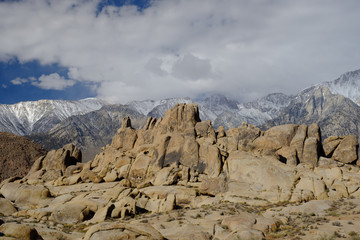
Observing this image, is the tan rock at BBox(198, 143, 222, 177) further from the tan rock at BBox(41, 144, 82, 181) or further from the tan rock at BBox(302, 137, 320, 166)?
the tan rock at BBox(41, 144, 82, 181)

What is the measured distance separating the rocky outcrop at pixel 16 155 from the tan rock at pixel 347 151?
118658mm

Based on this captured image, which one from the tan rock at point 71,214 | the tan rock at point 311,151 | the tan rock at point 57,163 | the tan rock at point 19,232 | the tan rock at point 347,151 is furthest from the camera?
the tan rock at point 57,163

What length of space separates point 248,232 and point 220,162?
36157 mm

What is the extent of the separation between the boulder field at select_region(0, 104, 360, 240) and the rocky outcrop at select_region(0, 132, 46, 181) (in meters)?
42.7

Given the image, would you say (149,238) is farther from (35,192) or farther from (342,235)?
(35,192)

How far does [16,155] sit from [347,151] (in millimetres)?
132103

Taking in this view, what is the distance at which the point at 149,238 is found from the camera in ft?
91.7

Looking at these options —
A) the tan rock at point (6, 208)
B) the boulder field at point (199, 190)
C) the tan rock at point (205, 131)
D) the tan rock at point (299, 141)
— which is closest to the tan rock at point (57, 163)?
the boulder field at point (199, 190)

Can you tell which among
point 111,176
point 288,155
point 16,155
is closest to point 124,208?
point 111,176

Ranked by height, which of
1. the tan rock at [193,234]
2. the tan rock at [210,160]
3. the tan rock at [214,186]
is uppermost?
the tan rock at [210,160]

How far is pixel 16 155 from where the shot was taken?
134 m

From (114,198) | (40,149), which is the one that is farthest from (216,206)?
(40,149)

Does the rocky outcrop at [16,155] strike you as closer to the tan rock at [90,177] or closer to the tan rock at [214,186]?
the tan rock at [90,177]

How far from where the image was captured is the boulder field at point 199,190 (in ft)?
117
